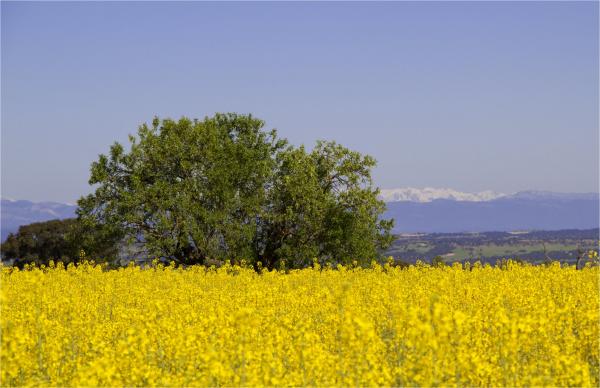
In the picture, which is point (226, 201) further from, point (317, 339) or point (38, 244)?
point (38, 244)

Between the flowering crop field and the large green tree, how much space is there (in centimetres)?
1618

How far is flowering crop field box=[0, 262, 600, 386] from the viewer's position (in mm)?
10648

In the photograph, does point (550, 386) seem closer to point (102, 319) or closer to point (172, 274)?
point (102, 319)

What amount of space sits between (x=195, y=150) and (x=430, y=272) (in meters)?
16.3

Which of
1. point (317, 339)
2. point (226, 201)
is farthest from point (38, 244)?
point (317, 339)

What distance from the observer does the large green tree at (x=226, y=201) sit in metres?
37.0

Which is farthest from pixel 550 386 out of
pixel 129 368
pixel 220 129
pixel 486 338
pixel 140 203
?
pixel 220 129

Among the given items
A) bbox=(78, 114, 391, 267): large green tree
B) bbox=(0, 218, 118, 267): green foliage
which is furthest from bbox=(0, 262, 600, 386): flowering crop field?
bbox=(0, 218, 118, 267): green foliage

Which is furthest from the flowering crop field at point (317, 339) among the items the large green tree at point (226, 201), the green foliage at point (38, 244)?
the green foliage at point (38, 244)

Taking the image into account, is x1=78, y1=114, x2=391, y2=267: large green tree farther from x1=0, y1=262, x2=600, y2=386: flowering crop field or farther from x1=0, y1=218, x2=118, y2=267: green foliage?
x1=0, y1=218, x2=118, y2=267: green foliage

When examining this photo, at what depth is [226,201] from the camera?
123ft

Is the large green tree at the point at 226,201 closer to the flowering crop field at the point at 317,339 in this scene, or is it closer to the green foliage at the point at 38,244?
the flowering crop field at the point at 317,339

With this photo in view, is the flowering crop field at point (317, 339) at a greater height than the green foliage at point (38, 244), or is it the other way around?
the green foliage at point (38, 244)

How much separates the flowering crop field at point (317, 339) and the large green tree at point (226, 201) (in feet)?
53.1
